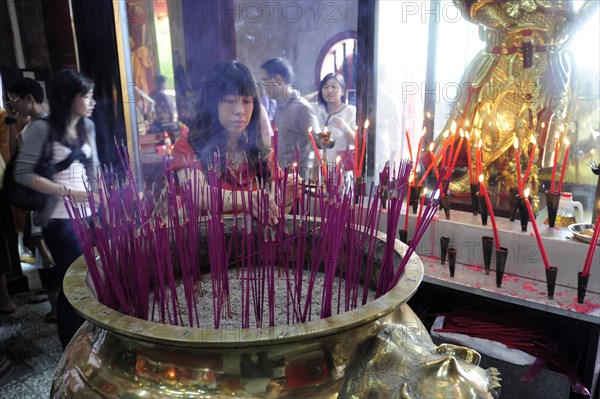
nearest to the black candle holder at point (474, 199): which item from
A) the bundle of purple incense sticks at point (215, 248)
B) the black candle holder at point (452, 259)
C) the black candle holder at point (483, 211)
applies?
the black candle holder at point (483, 211)

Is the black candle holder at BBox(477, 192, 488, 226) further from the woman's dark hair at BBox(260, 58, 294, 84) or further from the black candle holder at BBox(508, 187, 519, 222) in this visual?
the woman's dark hair at BBox(260, 58, 294, 84)

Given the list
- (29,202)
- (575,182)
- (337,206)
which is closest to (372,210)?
(337,206)

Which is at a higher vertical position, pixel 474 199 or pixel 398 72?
pixel 398 72

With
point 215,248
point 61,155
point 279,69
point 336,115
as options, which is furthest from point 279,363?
point 279,69

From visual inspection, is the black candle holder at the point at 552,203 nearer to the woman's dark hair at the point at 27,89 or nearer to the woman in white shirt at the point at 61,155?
the woman in white shirt at the point at 61,155

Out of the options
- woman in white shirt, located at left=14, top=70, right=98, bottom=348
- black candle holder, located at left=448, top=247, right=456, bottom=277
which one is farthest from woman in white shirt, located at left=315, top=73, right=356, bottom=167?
woman in white shirt, located at left=14, top=70, right=98, bottom=348

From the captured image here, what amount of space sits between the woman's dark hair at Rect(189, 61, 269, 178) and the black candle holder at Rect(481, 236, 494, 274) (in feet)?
2.70

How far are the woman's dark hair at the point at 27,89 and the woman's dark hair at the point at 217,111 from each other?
1.54 meters

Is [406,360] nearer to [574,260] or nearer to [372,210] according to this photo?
[372,210]

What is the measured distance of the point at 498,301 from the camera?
160cm

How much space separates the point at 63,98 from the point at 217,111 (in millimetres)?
779

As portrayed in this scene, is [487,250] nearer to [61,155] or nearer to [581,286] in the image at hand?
[581,286]

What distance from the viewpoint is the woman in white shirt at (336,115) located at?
2902 mm

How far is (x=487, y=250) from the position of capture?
5.43 feet
